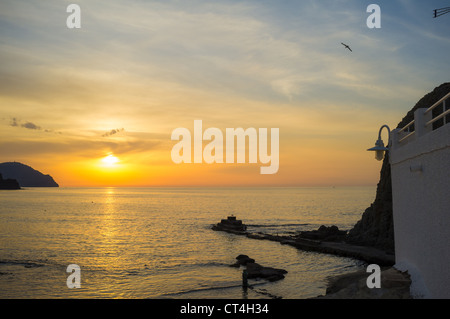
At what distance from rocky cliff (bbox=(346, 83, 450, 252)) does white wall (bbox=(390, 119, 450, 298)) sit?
32.7 m

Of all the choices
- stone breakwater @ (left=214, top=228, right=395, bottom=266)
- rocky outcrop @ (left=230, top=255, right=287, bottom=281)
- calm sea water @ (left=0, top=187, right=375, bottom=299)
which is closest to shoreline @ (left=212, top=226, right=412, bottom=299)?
stone breakwater @ (left=214, top=228, right=395, bottom=266)

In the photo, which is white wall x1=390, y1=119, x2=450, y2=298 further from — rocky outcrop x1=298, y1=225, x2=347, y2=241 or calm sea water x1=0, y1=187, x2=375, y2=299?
rocky outcrop x1=298, y1=225, x2=347, y2=241

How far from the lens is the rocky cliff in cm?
4625

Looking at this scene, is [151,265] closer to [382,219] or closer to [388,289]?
[382,219]

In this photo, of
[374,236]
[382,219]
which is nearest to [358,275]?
[382,219]

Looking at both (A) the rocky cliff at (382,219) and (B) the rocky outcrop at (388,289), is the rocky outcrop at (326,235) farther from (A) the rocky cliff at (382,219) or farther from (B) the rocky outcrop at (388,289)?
(B) the rocky outcrop at (388,289)

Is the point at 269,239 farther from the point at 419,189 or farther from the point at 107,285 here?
the point at 419,189

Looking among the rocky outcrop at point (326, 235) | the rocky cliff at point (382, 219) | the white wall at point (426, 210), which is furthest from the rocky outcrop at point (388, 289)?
the rocky outcrop at point (326, 235)

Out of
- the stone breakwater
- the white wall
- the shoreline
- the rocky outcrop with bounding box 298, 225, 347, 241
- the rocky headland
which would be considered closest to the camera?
the white wall

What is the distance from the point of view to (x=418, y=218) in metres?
12.8

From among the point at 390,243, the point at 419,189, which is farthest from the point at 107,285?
the point at 390,243

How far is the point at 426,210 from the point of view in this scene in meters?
11.6

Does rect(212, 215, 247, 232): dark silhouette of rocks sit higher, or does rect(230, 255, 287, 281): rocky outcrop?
rect(212, 215, 247, 232): dark silhouette of rocks
